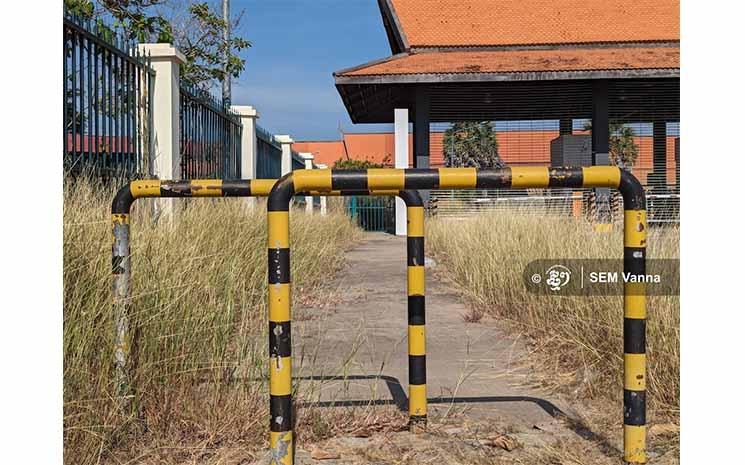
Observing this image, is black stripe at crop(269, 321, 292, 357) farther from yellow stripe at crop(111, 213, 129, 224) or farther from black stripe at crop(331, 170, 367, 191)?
yellow stripe at crop(111, 213, 129, 224)

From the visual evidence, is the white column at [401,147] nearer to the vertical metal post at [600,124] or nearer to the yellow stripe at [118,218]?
the vertical metal post at [600,124]

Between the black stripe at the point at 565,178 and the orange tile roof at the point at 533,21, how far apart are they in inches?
695

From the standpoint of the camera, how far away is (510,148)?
4109 cm

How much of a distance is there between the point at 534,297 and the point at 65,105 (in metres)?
4.44

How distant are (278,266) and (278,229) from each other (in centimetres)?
15

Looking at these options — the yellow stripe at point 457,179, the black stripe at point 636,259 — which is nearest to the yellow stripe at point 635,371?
the black stripe at point 636,259

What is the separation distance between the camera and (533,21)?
2109 cm

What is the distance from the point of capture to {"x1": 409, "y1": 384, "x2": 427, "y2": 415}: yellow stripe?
12.2 feet

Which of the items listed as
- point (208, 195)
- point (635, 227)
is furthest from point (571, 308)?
point (208, 195)

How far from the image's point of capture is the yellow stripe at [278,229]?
9.79 ft

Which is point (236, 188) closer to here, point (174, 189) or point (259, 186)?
point (259, 186)

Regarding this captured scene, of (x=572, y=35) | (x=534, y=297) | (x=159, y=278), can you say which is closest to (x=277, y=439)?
(x=159, y=278)

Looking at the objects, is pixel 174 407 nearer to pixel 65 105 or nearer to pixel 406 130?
pixel 65 105

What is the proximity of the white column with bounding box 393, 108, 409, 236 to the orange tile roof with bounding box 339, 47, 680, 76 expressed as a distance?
1736 mm
